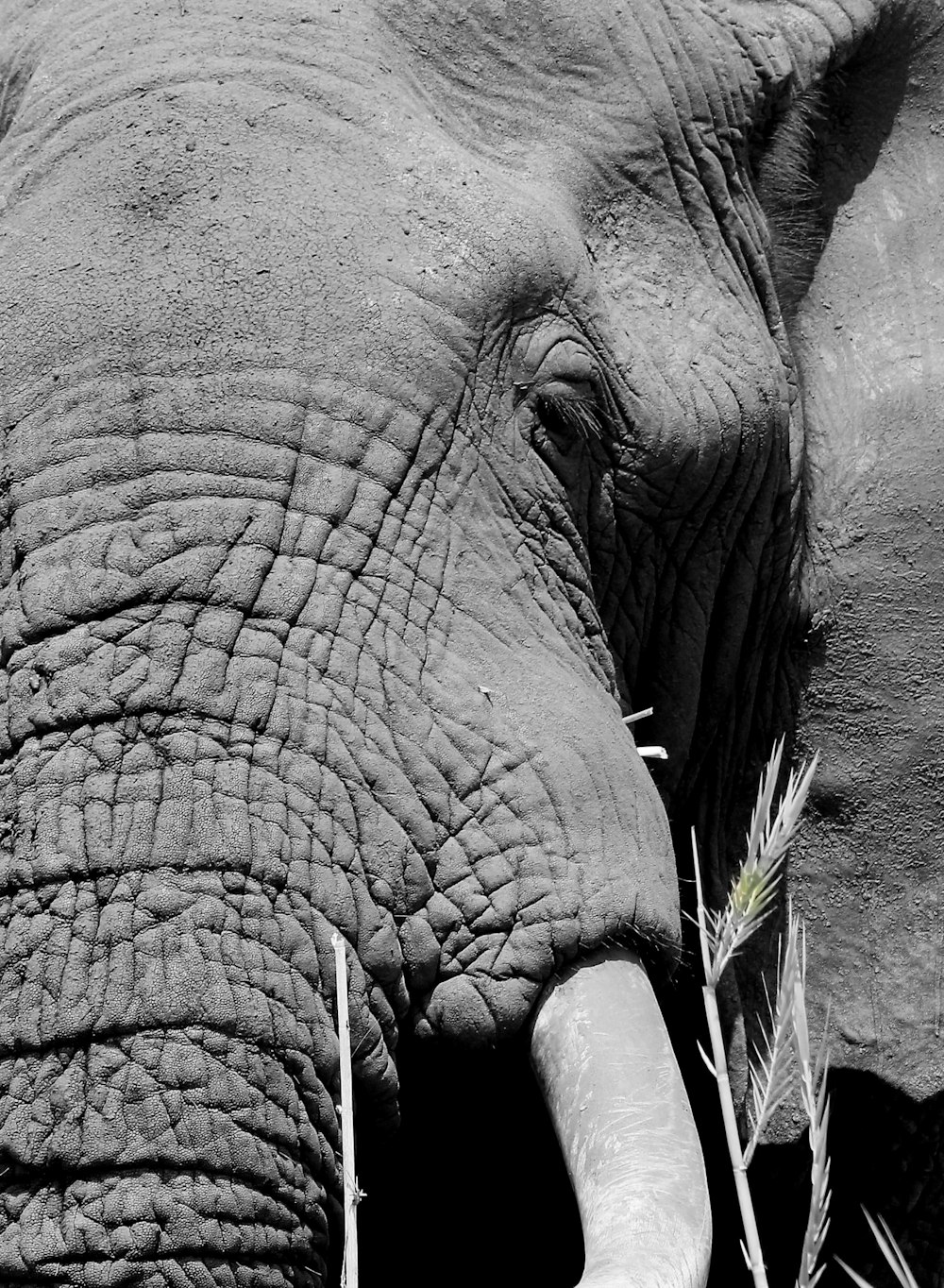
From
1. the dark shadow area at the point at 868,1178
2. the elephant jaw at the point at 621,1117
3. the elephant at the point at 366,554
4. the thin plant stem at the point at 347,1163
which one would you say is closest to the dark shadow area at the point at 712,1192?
the dark shadow area at the point at 868,1178

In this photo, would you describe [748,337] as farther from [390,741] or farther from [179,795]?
[179,795]

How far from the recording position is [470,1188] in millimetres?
2273

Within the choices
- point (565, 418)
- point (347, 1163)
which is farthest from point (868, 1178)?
point (347, 1163)

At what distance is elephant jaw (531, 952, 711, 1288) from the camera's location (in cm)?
156

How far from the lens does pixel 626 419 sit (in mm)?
1962

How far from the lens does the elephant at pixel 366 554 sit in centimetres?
154

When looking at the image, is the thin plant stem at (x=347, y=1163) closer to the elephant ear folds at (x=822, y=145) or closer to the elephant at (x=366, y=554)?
Result: the elephant at (x=366, y=554)

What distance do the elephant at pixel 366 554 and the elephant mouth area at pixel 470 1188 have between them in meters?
0.03

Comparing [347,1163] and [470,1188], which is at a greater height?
[347,1163]

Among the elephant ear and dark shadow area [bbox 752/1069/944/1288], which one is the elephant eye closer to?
the elephant ear

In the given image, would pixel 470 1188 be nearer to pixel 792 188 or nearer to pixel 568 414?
pixel 568 414

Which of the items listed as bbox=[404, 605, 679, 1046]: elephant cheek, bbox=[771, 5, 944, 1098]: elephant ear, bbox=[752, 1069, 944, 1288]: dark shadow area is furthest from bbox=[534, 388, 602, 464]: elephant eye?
bbox=[752, 1069, 944, 1288]: dark shadow area

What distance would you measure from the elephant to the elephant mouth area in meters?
0.03

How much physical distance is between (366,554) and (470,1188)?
906 mm
